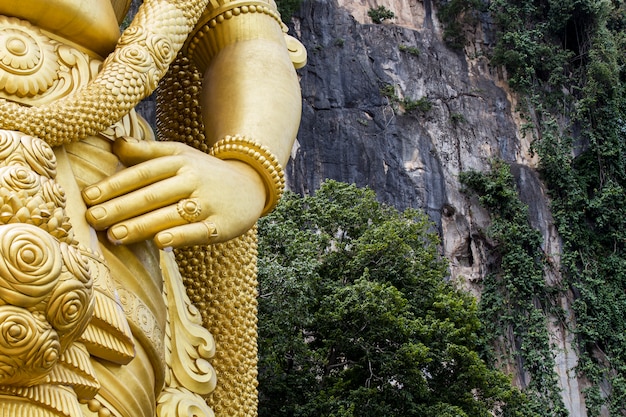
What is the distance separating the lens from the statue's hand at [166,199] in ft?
8.37

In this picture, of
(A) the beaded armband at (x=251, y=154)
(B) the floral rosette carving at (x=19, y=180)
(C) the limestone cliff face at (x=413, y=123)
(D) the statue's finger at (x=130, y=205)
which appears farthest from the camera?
(C) the limestone cliff face at (x=413, y=123)

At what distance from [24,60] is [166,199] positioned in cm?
47

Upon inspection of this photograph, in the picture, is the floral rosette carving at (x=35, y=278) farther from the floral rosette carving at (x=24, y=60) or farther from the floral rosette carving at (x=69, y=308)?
the floral rosette carving at (x=24, y=60)

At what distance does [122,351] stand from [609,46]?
25.5m

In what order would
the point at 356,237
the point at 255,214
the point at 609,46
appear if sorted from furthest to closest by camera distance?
the point at 609,46 → the point at 356,237 → the point at 255,214

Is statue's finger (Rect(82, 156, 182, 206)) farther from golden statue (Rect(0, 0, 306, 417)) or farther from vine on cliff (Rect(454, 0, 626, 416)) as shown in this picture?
vine on cliff (Rect(454, 0, 626, 416))

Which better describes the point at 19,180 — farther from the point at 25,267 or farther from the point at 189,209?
the point at 189,209

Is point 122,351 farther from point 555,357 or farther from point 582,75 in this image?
point 582,75

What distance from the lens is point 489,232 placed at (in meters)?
24.0

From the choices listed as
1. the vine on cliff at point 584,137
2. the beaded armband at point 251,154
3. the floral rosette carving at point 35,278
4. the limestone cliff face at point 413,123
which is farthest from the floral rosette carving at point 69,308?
the limestone cliff face at point 413,123

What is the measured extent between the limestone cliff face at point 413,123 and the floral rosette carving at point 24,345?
20.5 metres

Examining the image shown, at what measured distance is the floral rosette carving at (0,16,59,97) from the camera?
2.56 m

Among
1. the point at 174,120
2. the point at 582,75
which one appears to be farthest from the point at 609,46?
the point at 174,120

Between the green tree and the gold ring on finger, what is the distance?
9.91 metres
